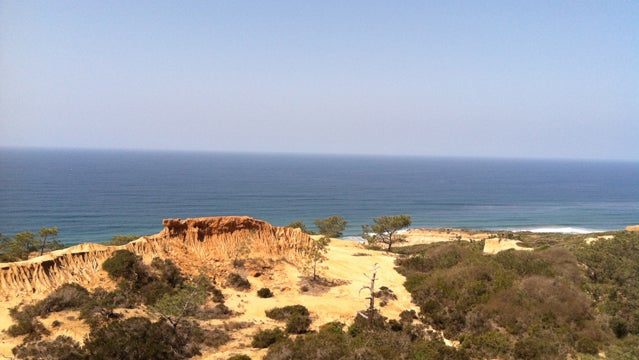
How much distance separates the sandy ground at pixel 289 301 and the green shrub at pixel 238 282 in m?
0.58

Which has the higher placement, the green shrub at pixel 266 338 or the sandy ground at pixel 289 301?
the green shrub at pixel 266 338

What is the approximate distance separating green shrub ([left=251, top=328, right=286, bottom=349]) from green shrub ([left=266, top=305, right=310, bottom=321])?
11.1 ft

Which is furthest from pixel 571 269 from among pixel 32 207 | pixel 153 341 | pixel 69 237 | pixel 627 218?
pixel 32 207

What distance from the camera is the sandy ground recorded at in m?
20.2

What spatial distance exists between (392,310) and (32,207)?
102 meters

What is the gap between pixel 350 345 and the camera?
59.9 feet

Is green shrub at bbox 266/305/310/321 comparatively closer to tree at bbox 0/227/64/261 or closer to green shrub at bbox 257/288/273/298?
green shrub at bbox 257/288/273/298

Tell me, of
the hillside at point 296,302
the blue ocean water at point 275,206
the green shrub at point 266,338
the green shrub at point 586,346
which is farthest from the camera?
the blue ocean water at point 275,206

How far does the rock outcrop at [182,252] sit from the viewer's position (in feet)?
80.3

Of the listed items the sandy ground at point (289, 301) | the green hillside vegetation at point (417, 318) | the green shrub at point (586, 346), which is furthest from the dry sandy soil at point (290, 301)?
the green shrub at point (586, 346)

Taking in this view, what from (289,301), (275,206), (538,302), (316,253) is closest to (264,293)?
(289,301)

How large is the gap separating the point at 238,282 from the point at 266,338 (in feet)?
34.7

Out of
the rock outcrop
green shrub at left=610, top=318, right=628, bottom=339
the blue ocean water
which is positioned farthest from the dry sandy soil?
the blue ocean water

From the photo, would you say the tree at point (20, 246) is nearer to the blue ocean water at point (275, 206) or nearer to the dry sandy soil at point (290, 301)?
the dry sandy soil at point (290, 301)
